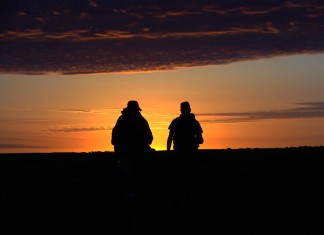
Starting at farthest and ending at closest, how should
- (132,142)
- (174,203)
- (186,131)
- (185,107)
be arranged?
(186,131) → (185,107) → (174,203) → (132,142)

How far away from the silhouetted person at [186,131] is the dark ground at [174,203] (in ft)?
1.48

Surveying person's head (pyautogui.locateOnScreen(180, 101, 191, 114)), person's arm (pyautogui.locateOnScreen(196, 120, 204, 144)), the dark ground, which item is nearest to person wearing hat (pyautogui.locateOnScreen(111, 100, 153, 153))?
the dark ground

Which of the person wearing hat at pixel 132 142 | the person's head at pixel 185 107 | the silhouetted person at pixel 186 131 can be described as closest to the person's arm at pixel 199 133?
the silhouetted person at pixel 186 131

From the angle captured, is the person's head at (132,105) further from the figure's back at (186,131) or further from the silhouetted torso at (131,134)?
the figure's back at (186,131)

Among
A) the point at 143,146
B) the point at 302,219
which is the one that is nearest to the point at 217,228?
the point at 302,219

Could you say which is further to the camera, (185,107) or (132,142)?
(185,107)

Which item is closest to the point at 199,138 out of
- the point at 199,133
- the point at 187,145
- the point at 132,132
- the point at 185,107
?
the point at 199,133

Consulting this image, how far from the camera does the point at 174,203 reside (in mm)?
16531

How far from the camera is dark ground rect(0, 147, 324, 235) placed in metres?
13.1

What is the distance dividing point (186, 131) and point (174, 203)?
170 cm

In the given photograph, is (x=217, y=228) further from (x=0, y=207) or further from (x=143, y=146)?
(x=0, y=207)

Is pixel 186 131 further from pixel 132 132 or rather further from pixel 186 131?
pixel 132 132

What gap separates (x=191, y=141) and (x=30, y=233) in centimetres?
539

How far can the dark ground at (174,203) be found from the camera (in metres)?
13.1
